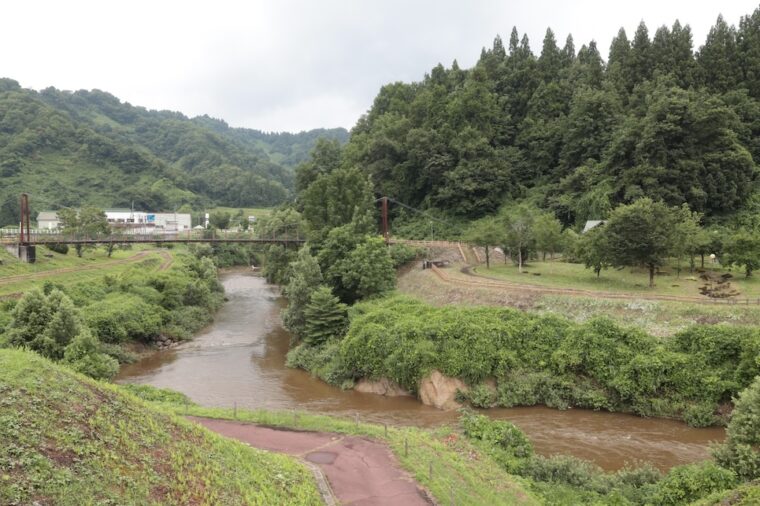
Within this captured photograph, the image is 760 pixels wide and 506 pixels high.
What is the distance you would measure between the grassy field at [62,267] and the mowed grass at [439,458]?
1285 inches

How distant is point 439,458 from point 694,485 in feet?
25.4

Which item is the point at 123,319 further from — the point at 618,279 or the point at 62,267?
the point at 618,279

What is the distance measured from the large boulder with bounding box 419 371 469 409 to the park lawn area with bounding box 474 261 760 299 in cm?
1262

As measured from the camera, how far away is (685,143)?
54469 millimetres

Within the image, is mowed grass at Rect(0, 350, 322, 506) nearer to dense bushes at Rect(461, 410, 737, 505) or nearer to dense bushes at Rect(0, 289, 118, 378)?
dense bushes at Rect(461, 410, 737, 505)

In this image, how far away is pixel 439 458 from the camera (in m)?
17.5

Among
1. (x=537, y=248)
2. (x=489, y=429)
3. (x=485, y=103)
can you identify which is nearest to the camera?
(x=489, y=429)

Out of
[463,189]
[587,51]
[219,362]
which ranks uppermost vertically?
[587,51]

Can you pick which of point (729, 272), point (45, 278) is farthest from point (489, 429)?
point (45, 278)

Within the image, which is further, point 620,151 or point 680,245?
point 620,151

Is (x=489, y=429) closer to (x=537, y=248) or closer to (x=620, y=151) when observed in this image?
(x=537, y=248)

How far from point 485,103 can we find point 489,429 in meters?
64.7

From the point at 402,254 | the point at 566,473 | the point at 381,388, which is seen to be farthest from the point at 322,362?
the point at 402,254

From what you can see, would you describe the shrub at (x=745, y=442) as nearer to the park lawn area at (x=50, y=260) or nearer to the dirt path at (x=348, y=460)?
the dirt path at (x=348, y=460)
